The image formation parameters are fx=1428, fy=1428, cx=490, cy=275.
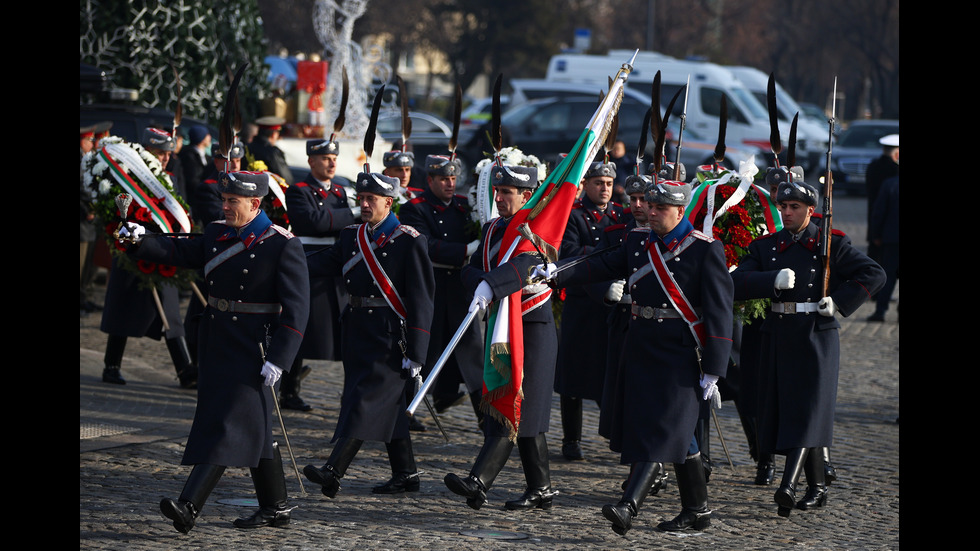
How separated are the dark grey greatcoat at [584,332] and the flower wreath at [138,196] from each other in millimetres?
2967

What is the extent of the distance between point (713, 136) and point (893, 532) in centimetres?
2142

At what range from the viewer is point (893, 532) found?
724 cm

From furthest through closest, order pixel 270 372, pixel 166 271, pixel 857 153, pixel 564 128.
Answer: pixel 857 153 < pixel 564 128 < pixel 166 271 < pixel 270 372

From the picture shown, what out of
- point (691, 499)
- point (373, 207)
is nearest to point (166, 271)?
point (373, 207)

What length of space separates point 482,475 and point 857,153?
2424 centimetres

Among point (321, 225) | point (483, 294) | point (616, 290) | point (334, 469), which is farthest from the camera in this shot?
point (321, 225)

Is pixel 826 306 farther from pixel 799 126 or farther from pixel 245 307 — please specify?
pixel 799 126

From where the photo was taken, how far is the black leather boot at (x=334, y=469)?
731 centimetres

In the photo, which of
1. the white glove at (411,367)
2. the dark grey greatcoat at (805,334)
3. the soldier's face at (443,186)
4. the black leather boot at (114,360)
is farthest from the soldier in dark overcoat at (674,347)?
the black leather boot at (114,360)

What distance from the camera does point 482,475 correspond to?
7.21 meters

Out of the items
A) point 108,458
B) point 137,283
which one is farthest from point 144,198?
point 108,458

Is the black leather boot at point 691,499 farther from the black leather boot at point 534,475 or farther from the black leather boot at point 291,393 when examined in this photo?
the black leather boot at point 291,393

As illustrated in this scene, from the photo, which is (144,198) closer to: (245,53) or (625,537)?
(625,537)

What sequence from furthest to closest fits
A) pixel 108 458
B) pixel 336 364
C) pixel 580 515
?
pixel 336 364 → pixel 108 458 → pixel 580 515
